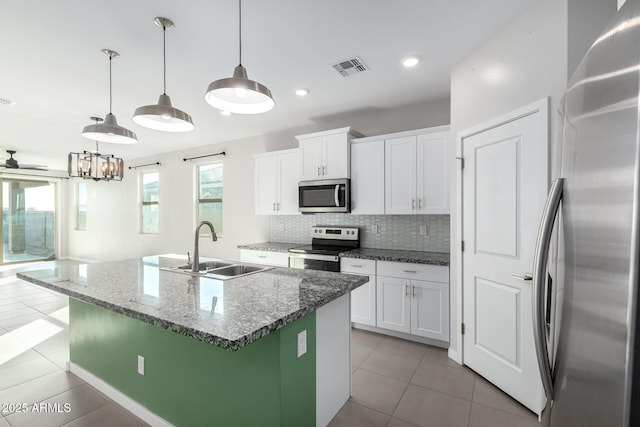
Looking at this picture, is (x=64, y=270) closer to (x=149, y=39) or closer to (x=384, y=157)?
(x=149, y=39)

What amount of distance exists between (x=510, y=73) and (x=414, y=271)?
73.0 inches

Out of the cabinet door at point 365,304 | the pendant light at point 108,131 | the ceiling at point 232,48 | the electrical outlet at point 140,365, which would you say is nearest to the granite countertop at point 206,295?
the electrical outlet at point 140,365

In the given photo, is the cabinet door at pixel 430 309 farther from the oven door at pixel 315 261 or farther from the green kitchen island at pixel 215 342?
the green kitchen island at pixel 215 342

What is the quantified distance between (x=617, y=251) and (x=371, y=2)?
1987 millimetres

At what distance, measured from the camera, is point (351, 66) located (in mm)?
2672

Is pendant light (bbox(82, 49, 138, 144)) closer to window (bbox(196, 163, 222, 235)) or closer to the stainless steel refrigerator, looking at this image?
the stainless steel refrigerator

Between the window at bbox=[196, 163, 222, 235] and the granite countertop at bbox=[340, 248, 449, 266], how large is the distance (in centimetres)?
314

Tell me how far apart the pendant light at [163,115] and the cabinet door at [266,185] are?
221 centimetres

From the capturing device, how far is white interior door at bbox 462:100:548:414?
6.38ft

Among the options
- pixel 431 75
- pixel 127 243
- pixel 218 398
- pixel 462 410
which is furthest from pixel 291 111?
pixel 127 243

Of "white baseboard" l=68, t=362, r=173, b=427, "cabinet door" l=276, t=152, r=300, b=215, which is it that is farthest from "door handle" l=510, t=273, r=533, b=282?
"cabinet door" l=276, t=152, r=300, b=215

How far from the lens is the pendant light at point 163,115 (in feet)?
6.29

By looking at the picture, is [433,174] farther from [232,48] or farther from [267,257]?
[267,257]

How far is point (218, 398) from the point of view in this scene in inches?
62.6
